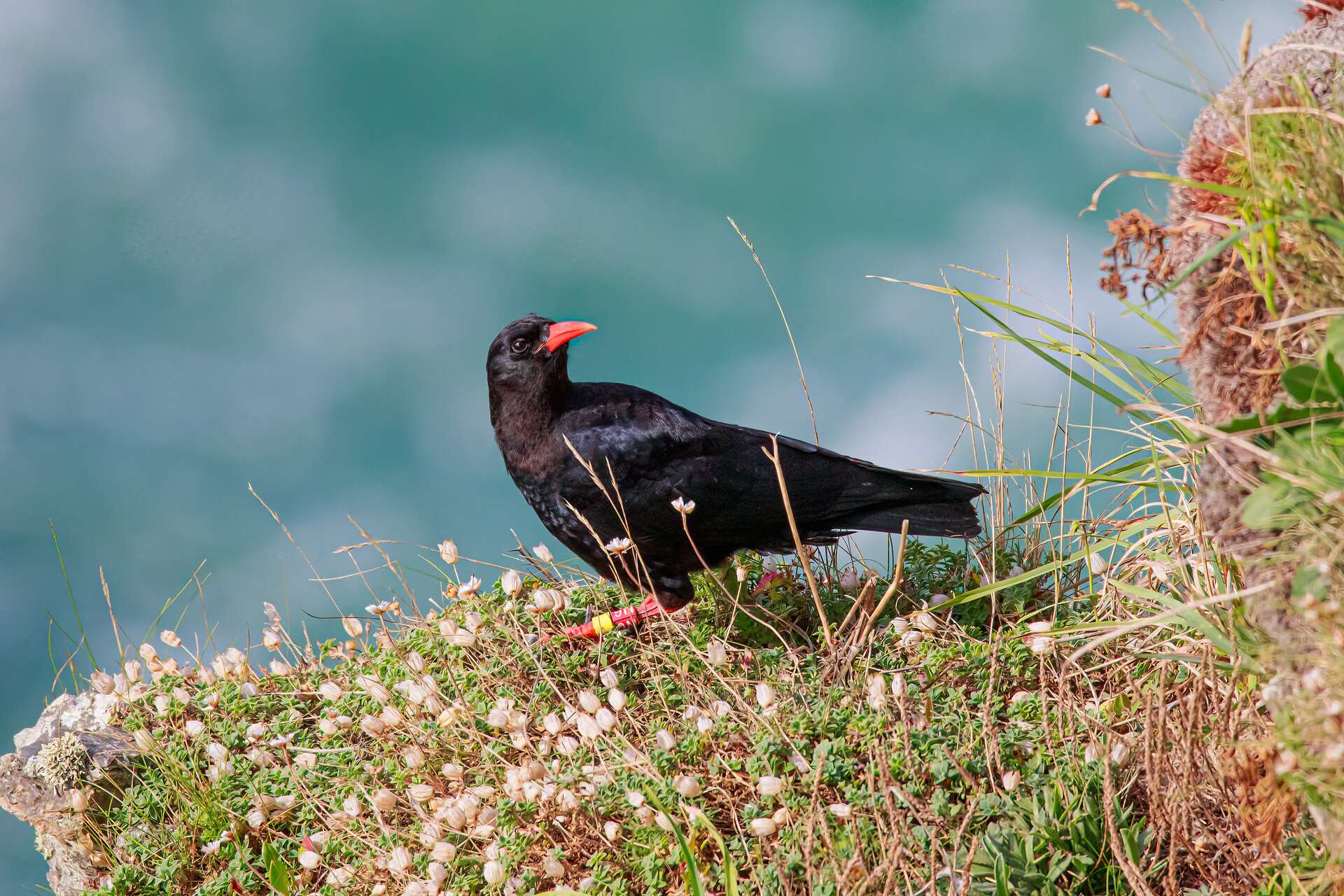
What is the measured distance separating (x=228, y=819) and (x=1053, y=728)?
3.26 m

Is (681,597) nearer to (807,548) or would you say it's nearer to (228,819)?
(807,548)

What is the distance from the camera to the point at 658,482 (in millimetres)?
4469

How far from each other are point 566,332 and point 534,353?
0.60 feet

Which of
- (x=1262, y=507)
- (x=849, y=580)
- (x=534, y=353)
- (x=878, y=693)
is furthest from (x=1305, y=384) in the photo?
(x=534, y=353)

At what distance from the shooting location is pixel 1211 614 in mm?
3209

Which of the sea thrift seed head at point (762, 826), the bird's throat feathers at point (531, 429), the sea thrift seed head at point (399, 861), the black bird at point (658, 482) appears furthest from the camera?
the bird's throat feathers at point (531, 429)

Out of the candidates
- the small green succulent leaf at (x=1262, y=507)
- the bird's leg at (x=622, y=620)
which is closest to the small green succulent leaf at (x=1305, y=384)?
the small green succulent leaf at (x=1262, y=507)

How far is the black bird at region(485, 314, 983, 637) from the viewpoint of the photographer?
14.2 ft

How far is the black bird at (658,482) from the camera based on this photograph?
171 inches

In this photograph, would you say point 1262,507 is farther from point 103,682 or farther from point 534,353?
point 103,682

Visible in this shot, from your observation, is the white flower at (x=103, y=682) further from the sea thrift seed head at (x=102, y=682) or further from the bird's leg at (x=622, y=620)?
the bird's leg at (x=622, y=620)

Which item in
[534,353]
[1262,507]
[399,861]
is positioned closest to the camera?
[1262,507]

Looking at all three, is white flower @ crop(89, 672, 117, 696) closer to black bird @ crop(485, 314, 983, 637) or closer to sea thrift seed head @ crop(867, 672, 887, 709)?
black bird @ crop(485, 314, 983, 637)

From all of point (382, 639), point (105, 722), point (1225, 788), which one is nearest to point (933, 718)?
point (1225, 788)
